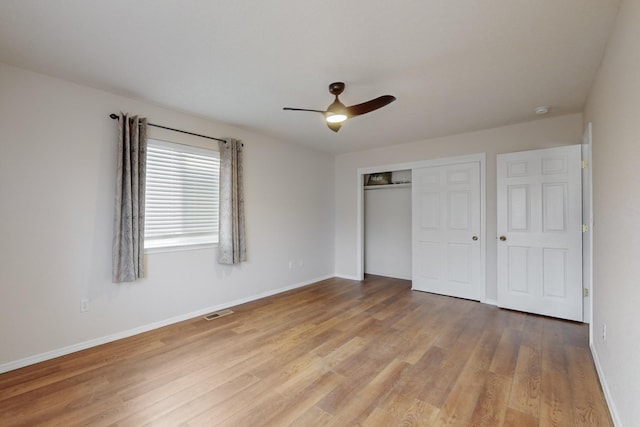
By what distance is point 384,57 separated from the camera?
2.28 m

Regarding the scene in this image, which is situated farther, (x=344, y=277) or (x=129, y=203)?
(x=344, y=277)

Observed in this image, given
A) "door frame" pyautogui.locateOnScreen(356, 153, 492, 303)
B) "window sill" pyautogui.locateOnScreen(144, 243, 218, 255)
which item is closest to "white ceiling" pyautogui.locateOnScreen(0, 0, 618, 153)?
"door frame" pyautogui.locateOnScreen(356, 153, 492, 303)

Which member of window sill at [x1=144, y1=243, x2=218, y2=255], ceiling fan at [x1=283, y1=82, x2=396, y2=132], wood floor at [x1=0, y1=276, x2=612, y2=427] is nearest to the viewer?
wood floor at [x1=0, y1=276, x2=612, y2=427]

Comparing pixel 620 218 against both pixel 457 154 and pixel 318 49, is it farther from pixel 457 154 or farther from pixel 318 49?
pixel 457 154

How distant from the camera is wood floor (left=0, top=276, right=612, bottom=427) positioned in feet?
6.00

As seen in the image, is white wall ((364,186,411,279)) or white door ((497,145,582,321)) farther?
white wall ((364,186,411,279))

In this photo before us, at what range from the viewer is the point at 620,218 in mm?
1736

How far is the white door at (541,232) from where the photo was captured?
11.3ft

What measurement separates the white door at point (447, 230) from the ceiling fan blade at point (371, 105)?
2.43 metres

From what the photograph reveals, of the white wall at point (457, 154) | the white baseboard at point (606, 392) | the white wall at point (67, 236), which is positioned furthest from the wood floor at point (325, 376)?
the white wall at point (457, 154)

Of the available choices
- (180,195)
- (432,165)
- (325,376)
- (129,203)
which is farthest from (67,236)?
(432,165)

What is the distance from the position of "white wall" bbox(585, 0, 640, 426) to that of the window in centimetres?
388

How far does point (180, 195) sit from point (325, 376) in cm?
267

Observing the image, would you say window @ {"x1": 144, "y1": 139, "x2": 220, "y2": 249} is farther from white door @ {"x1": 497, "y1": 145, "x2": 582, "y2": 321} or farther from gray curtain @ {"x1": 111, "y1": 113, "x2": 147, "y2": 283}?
white door @ {"x1": 497, "y1": 145, "x2": 582, "y2": 321}
